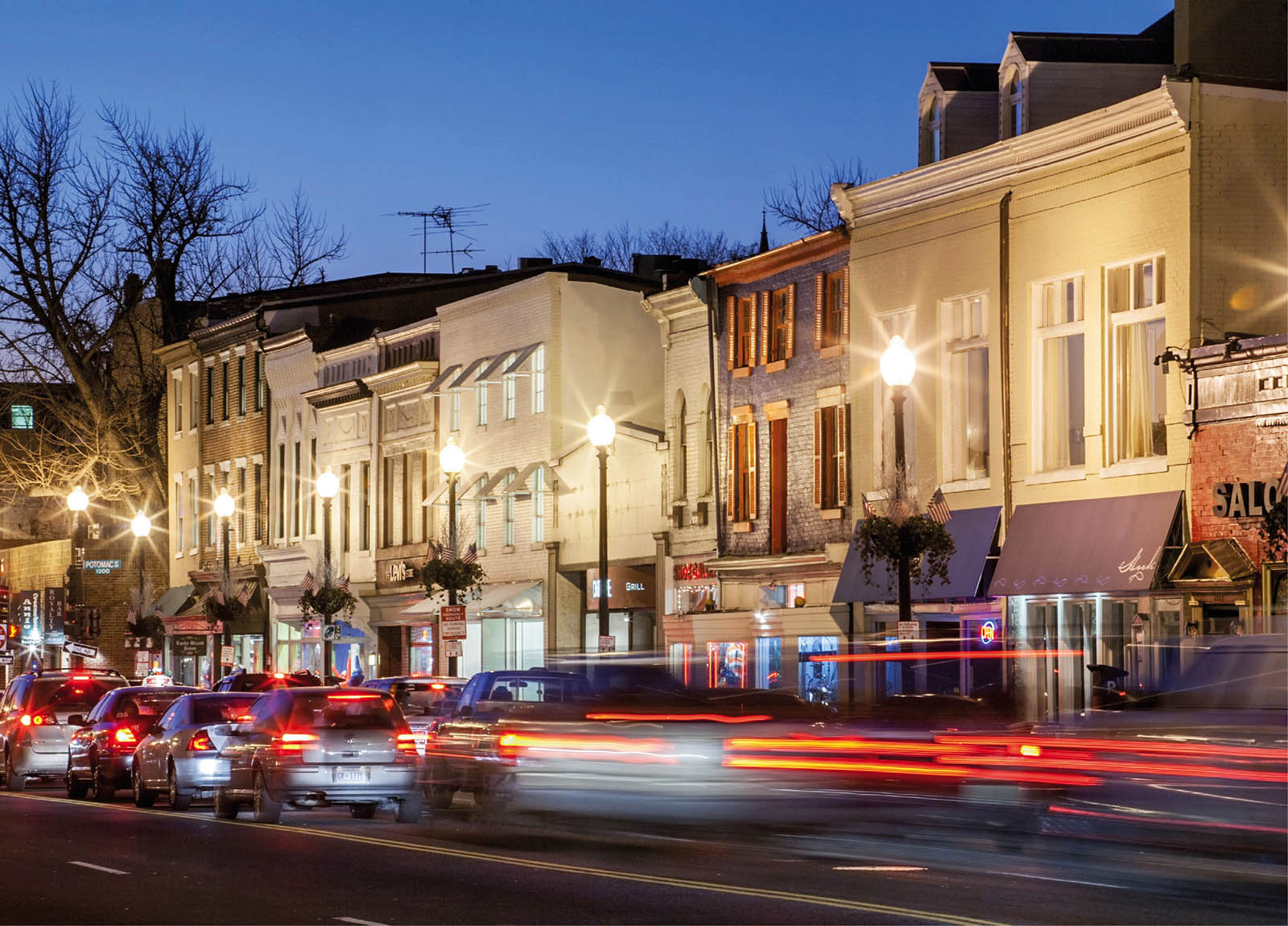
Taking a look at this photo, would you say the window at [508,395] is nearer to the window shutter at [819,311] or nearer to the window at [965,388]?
the window shutter at [819,311]

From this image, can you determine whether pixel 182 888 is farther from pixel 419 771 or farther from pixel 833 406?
pixel 833 406

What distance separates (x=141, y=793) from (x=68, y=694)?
21.8 ft

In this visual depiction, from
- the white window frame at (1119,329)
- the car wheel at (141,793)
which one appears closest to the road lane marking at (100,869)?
the car wheel at (141,793)

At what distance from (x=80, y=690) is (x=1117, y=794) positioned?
22572mm

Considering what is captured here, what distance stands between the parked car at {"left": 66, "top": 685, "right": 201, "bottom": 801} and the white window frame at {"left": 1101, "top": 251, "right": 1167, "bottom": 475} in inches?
553

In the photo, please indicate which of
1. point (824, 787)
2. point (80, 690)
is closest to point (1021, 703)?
point (824, 787)

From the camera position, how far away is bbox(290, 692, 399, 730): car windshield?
914 inches

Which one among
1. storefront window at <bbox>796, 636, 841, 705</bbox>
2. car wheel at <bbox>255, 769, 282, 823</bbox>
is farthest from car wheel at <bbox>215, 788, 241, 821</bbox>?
storefront window at <bbox>796, 636, 841, 705</bbox>

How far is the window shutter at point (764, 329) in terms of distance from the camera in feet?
133

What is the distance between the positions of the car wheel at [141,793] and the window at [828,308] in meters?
16.1

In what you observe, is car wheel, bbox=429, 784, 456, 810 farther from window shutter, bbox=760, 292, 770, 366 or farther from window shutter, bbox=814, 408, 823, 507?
window shutter, bbox=760, 292, 770, 366

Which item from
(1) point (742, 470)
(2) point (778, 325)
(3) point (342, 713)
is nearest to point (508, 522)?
(1) point (742, 470)

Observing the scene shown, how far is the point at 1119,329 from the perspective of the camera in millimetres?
31984

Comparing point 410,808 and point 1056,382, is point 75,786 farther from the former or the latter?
point 1056,382
